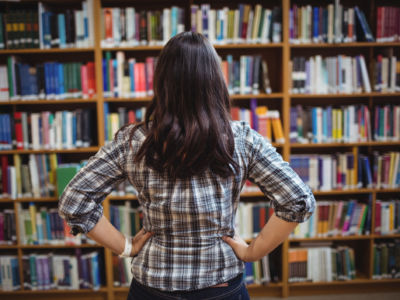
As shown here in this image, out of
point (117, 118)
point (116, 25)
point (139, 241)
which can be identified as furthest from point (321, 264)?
point (116, 25)

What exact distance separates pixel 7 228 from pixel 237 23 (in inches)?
86.8

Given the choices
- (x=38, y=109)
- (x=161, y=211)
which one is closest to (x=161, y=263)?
(x=161, y=211)

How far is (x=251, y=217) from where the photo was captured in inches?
101

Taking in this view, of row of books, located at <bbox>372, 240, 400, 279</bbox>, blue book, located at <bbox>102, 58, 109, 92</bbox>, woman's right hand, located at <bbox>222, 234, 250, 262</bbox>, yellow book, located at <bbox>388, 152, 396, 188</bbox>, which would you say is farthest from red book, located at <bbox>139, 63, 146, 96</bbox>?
row of books, located at <bbox>372, 240, 400, 279</bbox>

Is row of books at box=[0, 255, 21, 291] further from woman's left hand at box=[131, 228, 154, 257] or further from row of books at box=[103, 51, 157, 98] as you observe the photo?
woman's left hand at box=[131, 228, 154, 257]

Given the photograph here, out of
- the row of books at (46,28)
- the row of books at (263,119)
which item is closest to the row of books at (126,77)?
the row of books at (46,28)

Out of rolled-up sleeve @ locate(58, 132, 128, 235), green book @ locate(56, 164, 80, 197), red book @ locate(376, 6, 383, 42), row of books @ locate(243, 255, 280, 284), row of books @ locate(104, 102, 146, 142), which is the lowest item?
row of books @ locate(243, 255, 280, 284)

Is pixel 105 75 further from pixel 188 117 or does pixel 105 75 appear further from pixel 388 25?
pixel 388 25

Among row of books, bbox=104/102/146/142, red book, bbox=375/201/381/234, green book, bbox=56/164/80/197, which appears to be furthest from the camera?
red book, bbox=375/201/381/234

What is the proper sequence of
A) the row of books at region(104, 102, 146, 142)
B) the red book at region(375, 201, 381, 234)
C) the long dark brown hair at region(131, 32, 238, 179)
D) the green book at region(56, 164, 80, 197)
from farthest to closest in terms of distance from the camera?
1. the red book at region(375, 201, 381, 234)
2. the row of books at region(104, 102, 146, 142)
3. the green book at region(56, 164, 80, 197)
4. the long dark brown hair at region(131, 32, 238, 179)

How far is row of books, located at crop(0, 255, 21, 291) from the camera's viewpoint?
8.39ft

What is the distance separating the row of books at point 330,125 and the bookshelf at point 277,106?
48 millimetres

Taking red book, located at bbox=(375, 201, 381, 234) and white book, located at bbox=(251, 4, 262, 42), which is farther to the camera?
red book, located at bbox=(375, 201, 381, 234)

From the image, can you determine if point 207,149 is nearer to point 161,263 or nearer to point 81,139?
point 161,263
